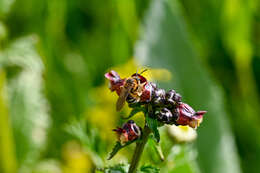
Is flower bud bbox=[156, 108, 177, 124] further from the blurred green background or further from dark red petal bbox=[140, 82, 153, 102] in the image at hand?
the blurred green background

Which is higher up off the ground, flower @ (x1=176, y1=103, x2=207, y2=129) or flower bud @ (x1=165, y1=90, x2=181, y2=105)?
flower bud @ (x1=165, y1=90, x2=181, y2=105)

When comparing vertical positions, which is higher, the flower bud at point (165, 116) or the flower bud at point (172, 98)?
the flower bud at point (172, 98)

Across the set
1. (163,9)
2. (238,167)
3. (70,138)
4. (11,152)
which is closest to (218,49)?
(163,9)

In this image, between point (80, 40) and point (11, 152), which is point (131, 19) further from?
point (11, 152)

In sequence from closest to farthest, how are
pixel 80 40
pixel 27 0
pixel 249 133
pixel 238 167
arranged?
pixel 238 167, pixel 249 133, pixel 27 0, pixel 80 40

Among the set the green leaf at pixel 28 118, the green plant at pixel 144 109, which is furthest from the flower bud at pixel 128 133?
the green leaf at pixel 28 118

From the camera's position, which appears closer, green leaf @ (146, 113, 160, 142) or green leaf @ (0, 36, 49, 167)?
green leaf @ (146, 113, 160, 142)

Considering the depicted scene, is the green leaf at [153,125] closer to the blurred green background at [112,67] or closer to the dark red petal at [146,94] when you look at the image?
the dark red petal at [146,94]

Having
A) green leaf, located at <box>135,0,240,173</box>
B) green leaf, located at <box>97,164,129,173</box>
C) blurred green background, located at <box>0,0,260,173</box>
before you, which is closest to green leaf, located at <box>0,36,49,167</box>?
blurred green background, located at <box>0,0,260,173</box>

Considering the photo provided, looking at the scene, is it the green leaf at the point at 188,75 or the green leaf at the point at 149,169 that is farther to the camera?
the green leaf at the point at 188,75
